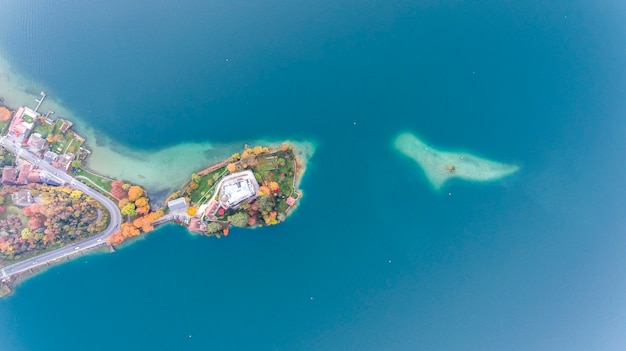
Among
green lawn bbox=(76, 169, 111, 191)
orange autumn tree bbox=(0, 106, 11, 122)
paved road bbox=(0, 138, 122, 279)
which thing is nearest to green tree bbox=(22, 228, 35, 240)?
paved road bbox=(0, 138, 122, 279)

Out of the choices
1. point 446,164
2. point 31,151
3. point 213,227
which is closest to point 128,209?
point 213,227

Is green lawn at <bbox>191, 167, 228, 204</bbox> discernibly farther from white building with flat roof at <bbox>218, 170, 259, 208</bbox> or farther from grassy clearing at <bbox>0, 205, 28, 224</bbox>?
grassy clearing at <bbox>0, 205, 28, 224</bbox>

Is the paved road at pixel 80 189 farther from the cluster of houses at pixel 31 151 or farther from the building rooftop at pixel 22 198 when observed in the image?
the building rooftop at pixel 22 198

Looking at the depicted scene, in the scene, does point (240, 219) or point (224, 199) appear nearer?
point (240, 219)

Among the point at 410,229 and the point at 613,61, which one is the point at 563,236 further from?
the point at 613,61

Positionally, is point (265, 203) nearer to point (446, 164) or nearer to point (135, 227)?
point (135, 227)

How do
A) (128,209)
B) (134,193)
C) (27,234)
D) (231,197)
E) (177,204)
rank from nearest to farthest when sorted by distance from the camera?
Answer: (27,234)
(231,197)
(128,209)
(134,193)
(177,204)
